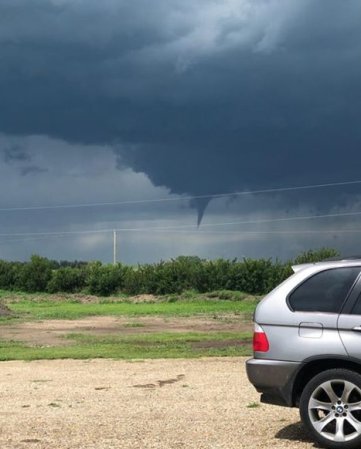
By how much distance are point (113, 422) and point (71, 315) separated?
97.0ft

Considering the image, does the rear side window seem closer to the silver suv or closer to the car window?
the silver suv

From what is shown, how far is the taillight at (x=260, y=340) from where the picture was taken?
7.91 meters

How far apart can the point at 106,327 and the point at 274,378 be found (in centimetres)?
2292

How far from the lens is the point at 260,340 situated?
7965 mm

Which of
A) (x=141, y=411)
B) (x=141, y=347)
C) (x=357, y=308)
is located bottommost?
(x=141, y=347)

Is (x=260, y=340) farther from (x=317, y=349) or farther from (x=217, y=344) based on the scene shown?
(x=217, y=344)

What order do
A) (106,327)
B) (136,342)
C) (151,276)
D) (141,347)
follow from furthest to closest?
(151,276), (106,327), (136,342), (141,347)

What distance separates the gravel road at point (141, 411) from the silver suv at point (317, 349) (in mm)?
485

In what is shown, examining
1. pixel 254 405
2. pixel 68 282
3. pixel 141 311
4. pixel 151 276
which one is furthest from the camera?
pixel 68 282

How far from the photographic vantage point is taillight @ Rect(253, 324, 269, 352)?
26.0 feet

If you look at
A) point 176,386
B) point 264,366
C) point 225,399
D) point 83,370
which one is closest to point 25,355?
point 83,370

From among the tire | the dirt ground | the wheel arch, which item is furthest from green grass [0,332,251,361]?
the tire

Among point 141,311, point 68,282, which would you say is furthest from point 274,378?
point 68,282

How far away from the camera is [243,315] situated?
36.7 meters
